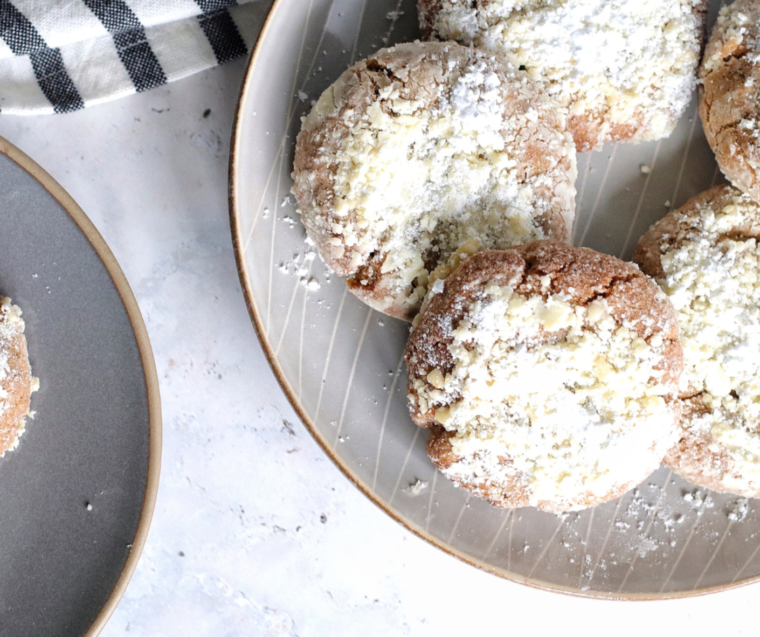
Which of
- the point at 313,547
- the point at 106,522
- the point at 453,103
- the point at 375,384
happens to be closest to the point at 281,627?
the point at 313,547

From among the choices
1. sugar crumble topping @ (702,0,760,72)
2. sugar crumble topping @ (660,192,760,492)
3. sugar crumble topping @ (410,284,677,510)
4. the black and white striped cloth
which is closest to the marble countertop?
the black and white striped cloth

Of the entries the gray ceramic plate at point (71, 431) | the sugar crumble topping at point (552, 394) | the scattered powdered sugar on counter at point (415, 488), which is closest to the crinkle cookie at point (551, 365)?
the sugar crumble topping at point (552, 394)

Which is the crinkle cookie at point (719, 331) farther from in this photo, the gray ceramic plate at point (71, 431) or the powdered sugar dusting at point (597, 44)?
the gray ceramic plate at point (71, 431)

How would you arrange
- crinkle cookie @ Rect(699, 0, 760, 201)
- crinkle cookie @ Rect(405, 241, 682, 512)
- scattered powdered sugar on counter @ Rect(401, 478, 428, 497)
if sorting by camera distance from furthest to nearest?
scattered powdered sugar on counter @ Rect(401, 478, 428, 497) → crinkle cookie @ Rect(699, 0, 760, 201) → crinkle cookie @ Rect(405, 241, 682, 512)

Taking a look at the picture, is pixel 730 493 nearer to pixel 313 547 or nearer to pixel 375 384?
pixel 375 384

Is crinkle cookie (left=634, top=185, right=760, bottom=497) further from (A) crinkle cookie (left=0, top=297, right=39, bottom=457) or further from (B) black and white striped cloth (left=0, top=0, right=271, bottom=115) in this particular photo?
(A) crinkle cookie (left=0, top=297, right=39, bottom=457)
